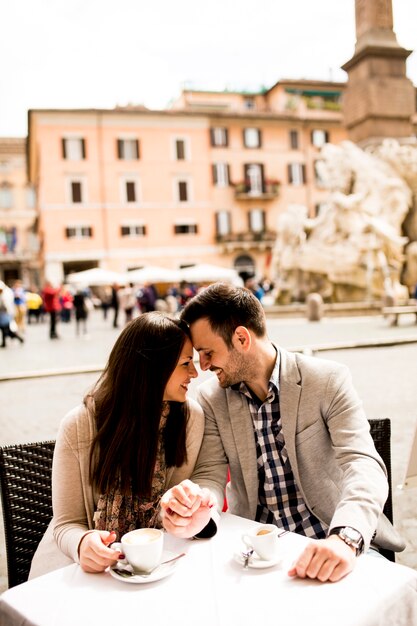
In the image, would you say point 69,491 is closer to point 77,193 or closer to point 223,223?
point 77,193

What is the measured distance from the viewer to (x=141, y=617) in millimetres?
1342

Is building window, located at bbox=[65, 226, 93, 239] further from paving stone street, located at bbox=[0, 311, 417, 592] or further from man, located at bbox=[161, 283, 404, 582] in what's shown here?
man, located at bbox=[161, 283, 404, 582]

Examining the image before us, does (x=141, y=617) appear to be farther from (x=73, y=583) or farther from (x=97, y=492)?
(x=97, y=492)

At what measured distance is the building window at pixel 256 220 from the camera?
41.3 metres

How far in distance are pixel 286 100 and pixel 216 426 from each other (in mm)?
46543

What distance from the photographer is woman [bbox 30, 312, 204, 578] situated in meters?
1.97

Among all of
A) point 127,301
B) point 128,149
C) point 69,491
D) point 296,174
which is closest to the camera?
point 69,491

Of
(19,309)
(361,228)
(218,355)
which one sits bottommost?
(19,309)

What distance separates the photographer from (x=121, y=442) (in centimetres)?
199

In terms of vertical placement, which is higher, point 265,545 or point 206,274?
point 206,274

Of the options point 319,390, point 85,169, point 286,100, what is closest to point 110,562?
point 319,390

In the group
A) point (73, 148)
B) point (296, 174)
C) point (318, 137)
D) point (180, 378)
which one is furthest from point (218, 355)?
point (318, 137)

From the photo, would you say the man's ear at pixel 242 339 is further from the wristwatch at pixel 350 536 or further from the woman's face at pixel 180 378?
the wristwatch at pixel 350 536

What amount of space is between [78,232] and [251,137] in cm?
1312
